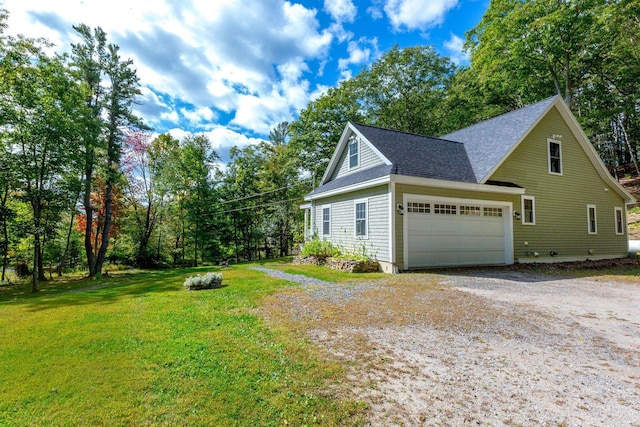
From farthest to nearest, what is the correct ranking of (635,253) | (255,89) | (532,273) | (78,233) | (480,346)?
(78,233)
(255,89)
(635,253)
(532,273)
(480,346)

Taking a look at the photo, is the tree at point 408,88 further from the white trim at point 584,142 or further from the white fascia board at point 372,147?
the white fascia board at point 372,147

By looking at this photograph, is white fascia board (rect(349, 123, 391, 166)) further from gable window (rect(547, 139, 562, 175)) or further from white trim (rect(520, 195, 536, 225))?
gable window (rect(547, 139, 562, 175))

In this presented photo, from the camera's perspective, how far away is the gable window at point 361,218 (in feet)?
37.5

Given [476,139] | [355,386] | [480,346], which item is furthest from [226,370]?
[476,139]

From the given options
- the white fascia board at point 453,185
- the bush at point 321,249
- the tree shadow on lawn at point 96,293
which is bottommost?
the tree shadow on lawn at point 96,293

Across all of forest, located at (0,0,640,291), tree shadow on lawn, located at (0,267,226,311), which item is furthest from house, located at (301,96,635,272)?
forest, located at (0,0,640,291)

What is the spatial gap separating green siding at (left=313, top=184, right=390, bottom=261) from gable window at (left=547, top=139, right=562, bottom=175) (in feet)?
Result: 30.2

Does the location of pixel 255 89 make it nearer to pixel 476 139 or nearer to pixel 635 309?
pixel 476 139

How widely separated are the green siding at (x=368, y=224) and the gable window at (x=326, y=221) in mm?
249

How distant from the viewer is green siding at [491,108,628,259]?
41.3 ft

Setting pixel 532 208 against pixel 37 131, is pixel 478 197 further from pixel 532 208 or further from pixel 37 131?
pixel 37 131

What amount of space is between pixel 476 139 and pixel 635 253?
1125cm

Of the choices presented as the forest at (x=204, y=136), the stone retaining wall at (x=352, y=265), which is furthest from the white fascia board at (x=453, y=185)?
the forest at (x=204, y=136)

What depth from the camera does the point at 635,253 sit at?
15984 mm
